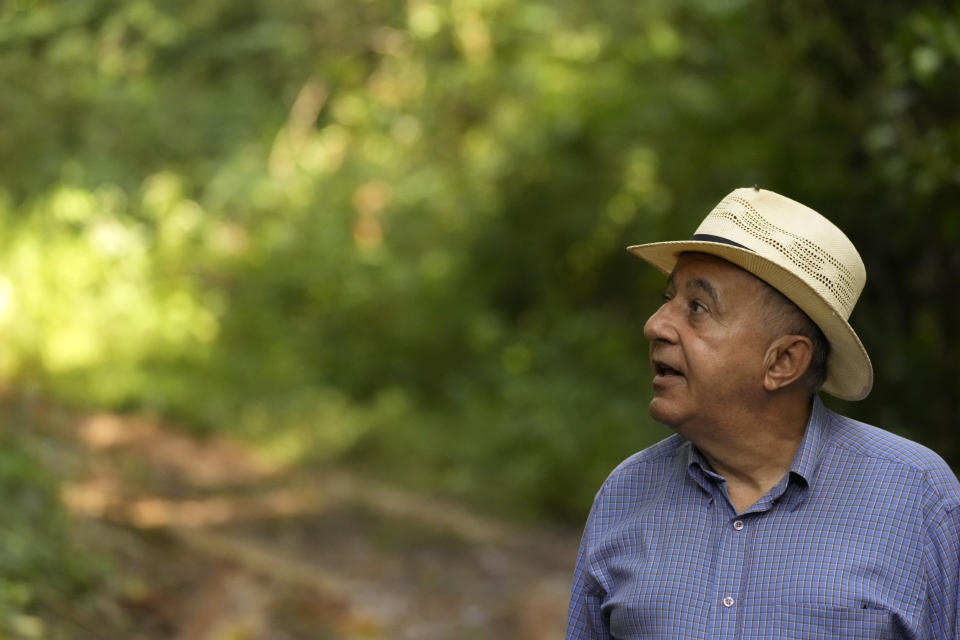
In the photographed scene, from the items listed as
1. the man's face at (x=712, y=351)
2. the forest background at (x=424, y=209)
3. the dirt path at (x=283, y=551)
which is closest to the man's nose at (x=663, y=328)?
the man's face at (x=712, y=351)

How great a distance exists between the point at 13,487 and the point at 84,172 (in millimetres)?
6805

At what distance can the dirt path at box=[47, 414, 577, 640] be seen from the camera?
671cm

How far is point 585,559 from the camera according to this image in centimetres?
268

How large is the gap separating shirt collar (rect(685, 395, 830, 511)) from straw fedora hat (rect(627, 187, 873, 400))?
5.1 inches

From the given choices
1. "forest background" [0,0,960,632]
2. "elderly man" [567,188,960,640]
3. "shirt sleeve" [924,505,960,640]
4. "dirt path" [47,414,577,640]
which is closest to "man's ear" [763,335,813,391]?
"elderly man" [567,188,960,640]

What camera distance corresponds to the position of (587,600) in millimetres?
2680

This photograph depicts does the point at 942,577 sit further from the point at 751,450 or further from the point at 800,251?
the point at 800,251

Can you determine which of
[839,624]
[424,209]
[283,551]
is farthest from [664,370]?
[424,209]

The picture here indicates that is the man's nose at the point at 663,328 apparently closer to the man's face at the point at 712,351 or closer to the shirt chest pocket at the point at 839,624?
the man's face at the point at 712,351

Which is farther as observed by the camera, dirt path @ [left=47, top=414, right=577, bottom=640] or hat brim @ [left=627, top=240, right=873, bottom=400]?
dirt path @ [left=47, top=414, right=577, bottom=640]

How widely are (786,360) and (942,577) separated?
0.48 meters

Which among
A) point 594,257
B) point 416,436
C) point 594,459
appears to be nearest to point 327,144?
point 594,257

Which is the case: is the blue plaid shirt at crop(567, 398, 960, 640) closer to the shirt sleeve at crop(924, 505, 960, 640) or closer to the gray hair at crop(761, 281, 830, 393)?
the shirt sleeve at crop(924, 505, 960, 640)

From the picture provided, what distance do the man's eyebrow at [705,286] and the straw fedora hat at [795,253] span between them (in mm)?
58
